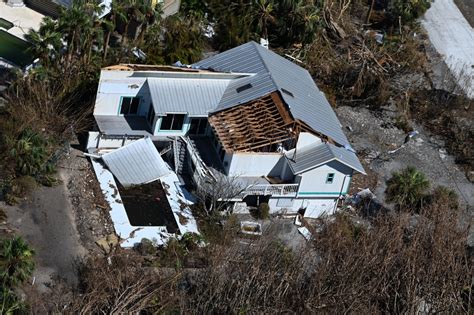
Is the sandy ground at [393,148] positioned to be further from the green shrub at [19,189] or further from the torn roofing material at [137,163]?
the green shrub at [19,189]

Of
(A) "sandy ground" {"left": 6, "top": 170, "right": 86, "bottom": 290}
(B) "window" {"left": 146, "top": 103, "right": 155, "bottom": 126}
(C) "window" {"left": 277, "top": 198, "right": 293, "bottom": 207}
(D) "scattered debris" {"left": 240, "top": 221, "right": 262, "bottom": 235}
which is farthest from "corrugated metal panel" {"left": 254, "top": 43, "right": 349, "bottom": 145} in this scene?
(A) "sandy ground" {"left": 6, "top": 170, "right": 86, "bottom": 290}

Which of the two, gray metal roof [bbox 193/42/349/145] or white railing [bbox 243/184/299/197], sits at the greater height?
gray metal roof [bbox 193/42/349/145]

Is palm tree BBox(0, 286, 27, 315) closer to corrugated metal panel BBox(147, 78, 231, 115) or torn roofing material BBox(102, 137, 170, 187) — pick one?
torn roofing material BBox(102, 137, 170, 187)

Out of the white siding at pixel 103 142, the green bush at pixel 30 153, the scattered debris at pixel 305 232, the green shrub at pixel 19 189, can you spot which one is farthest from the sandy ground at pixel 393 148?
the green shrub at pixel 19 189

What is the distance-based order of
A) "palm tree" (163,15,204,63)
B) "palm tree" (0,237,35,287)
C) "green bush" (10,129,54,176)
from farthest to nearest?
"palm tree" (163,15,204,63), "green bush" (10,129,54,176), "palm tree" (0,237,35,287)

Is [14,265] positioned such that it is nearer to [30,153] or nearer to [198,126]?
[30,153]

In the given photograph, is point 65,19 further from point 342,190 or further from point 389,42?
point 389,42
